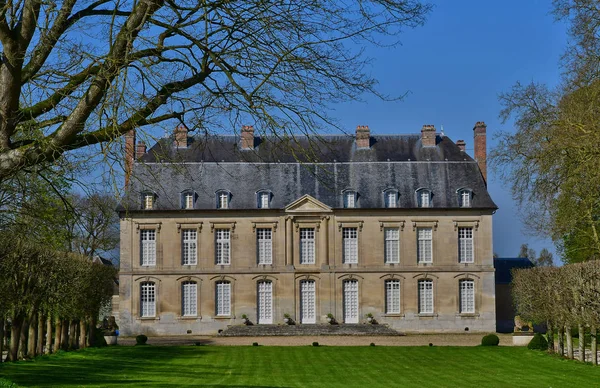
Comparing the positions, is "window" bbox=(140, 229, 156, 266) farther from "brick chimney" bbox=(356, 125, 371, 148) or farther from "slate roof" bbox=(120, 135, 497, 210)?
"brick chimney" bbox=(356, 125, 371, 148)

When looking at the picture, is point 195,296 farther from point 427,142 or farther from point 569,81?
point 569,81

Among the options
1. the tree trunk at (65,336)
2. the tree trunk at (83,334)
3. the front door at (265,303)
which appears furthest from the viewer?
the front door at (265,303)

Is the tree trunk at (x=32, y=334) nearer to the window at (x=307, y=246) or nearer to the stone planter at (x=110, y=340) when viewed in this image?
the stone planter at (x=110, y=340)

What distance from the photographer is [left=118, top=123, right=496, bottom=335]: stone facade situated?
3672cm

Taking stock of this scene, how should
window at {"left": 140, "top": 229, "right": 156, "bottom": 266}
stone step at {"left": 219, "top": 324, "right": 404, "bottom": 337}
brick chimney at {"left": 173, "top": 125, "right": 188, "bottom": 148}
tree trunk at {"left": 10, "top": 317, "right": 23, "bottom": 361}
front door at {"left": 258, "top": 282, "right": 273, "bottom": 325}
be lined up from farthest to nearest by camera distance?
1. window at {"left": 140, "top": 229, "right": 156, "bottom": 266}
2. front door at {"left": 258, "top": 282, "right": 273, "bottom": 325}
3. stone step at {"left": 219, "top": 324, "right": 404, "bottom": 337}
4. tree trunk at {"left": 10, "top": 317, "right": 23, "bottom": 361}
5. brick chimney at {"left": 173, "top": 125, "right": 188, "bottom": 148}

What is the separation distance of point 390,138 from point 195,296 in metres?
11.1

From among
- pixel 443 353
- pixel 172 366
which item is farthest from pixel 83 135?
pixel 443 353

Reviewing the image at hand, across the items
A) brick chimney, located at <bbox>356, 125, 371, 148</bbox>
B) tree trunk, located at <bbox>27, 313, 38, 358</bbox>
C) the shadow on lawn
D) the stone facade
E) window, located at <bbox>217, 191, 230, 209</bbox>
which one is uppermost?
brick chimney, located at <bbox>356, 125, 371, 148</bbox>

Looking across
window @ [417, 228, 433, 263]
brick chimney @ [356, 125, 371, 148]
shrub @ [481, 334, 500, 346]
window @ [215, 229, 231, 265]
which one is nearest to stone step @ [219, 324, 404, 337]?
window @ [215, 229, 231, 265]

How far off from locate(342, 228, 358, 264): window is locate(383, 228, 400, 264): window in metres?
1.26

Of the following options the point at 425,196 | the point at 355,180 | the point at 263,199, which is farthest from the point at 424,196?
the point at 263,199

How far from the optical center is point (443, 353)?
25.9 metres

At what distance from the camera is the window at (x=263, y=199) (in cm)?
3719

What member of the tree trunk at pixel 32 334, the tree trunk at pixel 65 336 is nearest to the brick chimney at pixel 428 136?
the tree trunk at pixel 65 336
